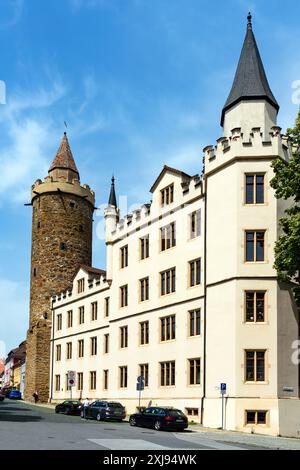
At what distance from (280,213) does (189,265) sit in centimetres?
758

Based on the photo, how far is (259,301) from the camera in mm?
35969

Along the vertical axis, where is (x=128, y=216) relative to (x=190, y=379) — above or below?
above

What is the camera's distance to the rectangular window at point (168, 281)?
142 feet

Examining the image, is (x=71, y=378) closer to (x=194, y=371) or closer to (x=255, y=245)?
(x=194, y=371)

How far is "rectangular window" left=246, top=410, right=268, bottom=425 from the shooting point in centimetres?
3419

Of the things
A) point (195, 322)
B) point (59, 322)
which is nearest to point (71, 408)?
point (195, 322)

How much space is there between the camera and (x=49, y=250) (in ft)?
226

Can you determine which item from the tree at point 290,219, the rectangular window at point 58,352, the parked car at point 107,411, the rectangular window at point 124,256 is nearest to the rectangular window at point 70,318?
the rectangular window at point 58,352

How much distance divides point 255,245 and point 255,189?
321cm

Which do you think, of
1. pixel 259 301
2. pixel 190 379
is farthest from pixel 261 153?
pixel 190 379
